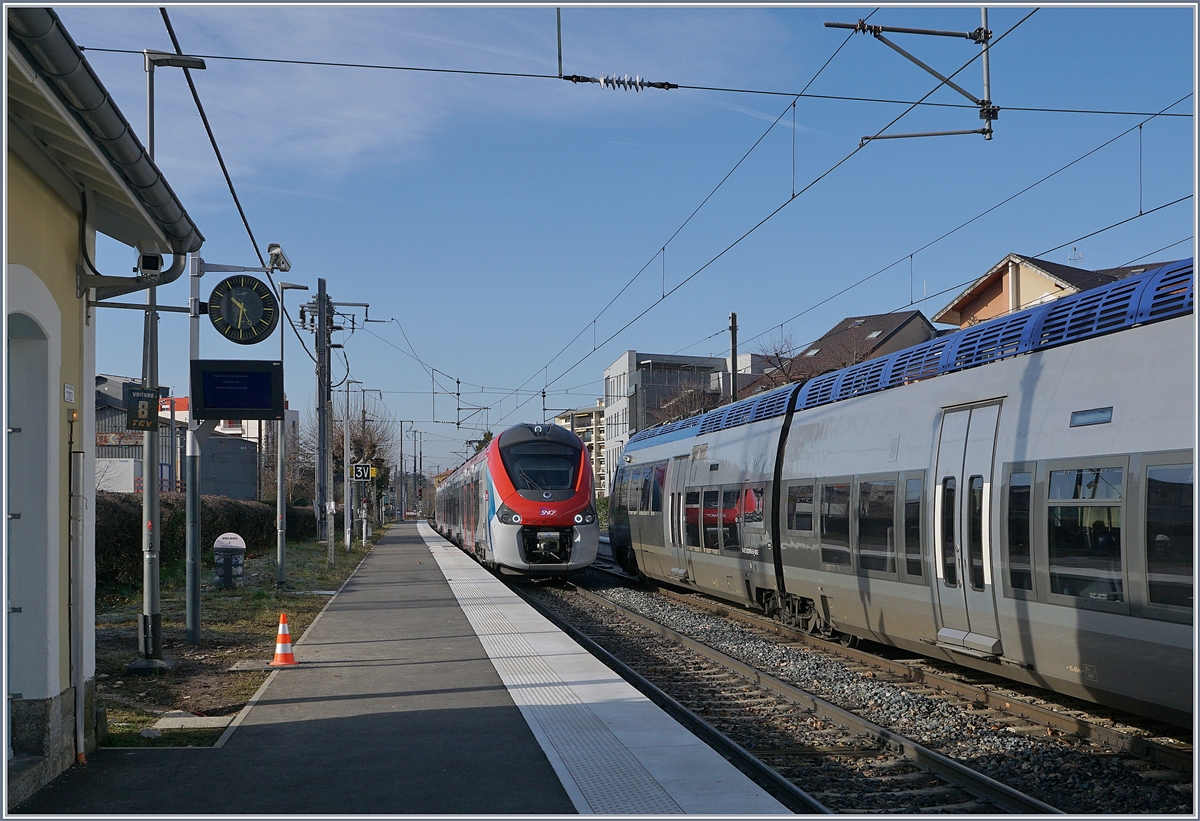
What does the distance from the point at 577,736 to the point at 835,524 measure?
515 centimetres

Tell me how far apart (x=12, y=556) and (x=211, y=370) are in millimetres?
6808

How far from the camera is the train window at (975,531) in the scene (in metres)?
8.94

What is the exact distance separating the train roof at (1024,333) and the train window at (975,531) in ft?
3.95

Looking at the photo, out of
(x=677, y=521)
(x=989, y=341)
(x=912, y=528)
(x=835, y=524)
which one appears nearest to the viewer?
(x=989, y=341)

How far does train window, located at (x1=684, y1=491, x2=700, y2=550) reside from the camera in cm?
1781

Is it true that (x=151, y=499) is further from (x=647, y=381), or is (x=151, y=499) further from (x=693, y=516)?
(x=647, y=381)

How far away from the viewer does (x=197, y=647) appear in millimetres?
13273

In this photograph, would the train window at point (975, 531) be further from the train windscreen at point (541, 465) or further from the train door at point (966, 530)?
the train windscreen at point (541, 465)

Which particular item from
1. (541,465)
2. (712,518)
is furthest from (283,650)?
(541,465)

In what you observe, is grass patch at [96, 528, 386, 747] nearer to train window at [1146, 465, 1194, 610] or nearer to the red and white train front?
the red and white train front

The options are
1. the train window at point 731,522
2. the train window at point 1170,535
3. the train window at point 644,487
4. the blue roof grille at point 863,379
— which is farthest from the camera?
the train window at point 644,487

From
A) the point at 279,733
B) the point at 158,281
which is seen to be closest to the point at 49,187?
the point at 158,281

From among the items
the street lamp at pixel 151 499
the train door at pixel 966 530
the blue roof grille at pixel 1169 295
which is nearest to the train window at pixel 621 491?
the street lamp at pixel 151 499

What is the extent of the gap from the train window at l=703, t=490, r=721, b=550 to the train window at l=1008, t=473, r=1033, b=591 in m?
8.18
